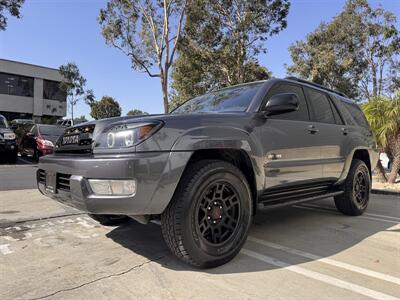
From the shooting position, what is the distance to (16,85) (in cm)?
3988

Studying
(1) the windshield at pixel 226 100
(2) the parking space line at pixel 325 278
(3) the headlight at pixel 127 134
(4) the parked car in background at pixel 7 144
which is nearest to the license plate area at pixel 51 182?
(3) the headlight at pixel 127 134

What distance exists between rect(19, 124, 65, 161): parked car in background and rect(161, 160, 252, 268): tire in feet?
30.2

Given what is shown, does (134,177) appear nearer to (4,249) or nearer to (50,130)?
(4,249)

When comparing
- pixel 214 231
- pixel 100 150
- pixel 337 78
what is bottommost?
pixel 214 231

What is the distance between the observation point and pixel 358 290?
9.06ft

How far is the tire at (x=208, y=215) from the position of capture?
2.92 metres

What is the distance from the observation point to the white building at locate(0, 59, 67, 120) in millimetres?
38906

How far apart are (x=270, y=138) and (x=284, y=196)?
0.71 m

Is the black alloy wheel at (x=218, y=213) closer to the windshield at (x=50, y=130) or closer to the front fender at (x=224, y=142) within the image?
the front fender at (x=224, y=142)

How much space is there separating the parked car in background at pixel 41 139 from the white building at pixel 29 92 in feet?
96.0

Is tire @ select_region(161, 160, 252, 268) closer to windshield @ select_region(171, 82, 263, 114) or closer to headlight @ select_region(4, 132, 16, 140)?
windshield @ select_region(171, 82, 263, 114)

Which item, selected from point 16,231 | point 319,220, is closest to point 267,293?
point 319,220

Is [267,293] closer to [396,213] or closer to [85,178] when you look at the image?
[85,178]

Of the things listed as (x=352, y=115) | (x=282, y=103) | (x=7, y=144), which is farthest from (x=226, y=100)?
(x=7, y=144)
